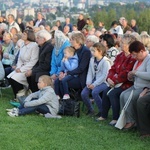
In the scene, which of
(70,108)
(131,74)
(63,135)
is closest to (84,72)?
(70,108)

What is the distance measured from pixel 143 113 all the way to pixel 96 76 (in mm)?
1600

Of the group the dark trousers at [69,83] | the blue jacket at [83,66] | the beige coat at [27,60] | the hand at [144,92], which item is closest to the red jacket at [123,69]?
the hand at [144,92]

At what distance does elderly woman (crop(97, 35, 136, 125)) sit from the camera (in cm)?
675

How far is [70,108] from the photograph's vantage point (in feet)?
24.4

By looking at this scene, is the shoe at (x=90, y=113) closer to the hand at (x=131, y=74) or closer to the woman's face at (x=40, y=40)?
the hand at (x=131, y=74)

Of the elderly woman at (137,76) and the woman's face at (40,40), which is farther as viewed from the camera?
the woman's face at (40,40)

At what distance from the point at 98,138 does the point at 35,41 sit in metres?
3.44

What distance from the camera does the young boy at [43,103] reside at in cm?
724

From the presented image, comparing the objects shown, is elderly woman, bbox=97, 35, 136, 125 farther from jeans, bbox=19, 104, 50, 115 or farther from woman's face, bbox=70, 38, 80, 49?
woman's face, bbox=70, 38, 80, 49

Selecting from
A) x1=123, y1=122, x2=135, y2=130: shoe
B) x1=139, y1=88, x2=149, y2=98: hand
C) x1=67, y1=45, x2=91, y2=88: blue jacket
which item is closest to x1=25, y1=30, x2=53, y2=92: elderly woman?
x1=67, y1=45, x2=91, y2=88: blue jacket

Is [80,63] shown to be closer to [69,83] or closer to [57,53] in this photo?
[69,83]

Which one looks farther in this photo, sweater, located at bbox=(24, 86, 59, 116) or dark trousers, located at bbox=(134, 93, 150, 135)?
sweater, located at bbox=(24, 86, 59, 116)

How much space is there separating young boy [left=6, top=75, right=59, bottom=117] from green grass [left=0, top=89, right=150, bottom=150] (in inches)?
5.2

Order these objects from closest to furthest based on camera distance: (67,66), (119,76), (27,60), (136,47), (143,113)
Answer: (143,113) < (136,47) < (119,76) < (67,66) < (27,60)
